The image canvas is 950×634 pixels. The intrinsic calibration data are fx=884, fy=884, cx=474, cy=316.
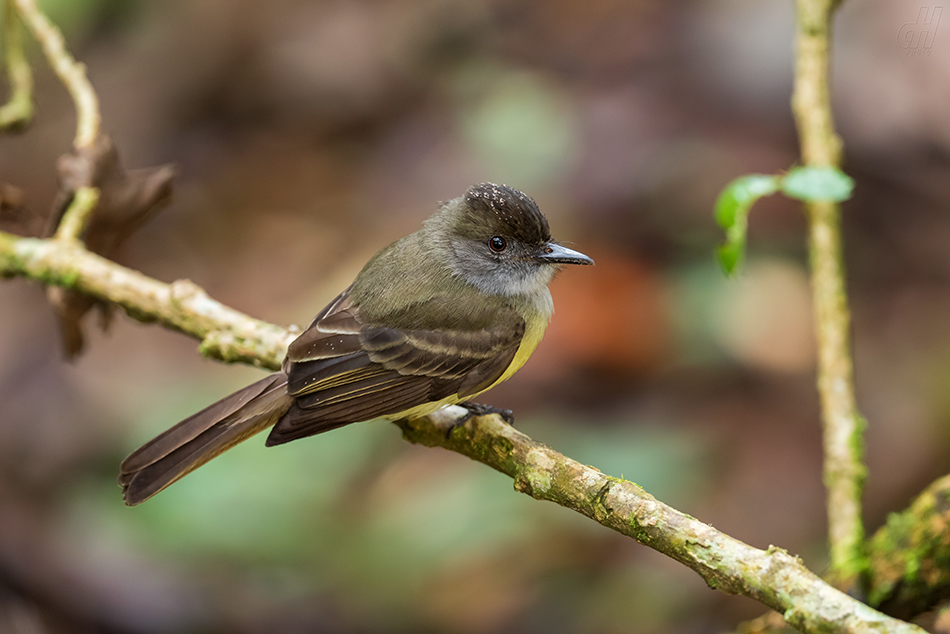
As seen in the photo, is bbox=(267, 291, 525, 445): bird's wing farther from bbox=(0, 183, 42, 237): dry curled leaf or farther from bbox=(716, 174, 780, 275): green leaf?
bbox=(0, 183, 42, 237): dry curled leaf

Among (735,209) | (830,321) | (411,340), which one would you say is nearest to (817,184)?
(735,209)

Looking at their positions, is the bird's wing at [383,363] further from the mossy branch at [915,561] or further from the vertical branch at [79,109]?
the mossy branch at [915,561]

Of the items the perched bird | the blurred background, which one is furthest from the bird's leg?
the blurred background

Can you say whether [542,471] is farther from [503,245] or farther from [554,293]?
[554,293]

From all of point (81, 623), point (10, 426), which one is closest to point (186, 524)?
point (81, 623)

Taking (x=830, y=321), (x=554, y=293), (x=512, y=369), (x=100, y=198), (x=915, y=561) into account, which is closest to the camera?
(x=915, y=561)

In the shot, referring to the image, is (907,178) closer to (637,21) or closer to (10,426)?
(637,21)

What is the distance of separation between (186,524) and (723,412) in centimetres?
257

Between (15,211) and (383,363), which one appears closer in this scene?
(383,363)

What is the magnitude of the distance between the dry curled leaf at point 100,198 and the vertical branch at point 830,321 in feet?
7.29

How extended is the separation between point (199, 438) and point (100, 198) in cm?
112

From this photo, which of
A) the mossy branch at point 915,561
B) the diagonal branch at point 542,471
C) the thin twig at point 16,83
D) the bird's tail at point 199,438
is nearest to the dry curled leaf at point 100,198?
the diagonal branch at point 542,471

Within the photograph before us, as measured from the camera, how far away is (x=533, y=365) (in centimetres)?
460

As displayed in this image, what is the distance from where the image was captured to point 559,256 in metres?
2.99
